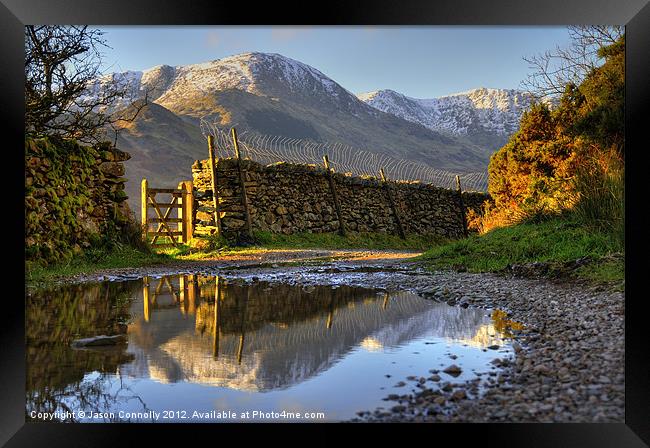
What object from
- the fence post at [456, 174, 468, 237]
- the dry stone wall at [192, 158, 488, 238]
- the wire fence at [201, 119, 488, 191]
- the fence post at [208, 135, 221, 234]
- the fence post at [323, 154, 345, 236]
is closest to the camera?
the fence post at [208, 135, 221, 234]

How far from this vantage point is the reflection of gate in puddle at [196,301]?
4.21m

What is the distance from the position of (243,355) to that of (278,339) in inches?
→ 20.0

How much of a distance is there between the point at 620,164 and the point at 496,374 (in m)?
5.37

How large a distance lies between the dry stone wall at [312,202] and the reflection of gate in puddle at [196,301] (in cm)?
733

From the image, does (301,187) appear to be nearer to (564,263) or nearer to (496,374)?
(564,263)

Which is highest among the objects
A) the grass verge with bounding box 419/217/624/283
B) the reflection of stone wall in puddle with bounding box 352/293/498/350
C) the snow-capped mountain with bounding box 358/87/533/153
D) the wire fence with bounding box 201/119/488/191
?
the snow-capped mountain with bounding box 358/87/533/153

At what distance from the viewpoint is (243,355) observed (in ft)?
11.3

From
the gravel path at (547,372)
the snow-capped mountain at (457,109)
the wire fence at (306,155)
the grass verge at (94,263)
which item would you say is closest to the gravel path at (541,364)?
the gravel path at (547,372)

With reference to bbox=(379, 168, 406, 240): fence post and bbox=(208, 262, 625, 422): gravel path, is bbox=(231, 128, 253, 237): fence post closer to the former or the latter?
bbox=(379, 168, 406, 240): fence post

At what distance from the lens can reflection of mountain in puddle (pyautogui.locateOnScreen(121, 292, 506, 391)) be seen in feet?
Answer: 10.0

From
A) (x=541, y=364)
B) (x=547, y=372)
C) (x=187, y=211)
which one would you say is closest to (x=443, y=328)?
(x=541, y=364)

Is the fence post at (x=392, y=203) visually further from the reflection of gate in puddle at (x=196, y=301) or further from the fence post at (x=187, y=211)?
the reflection of gate in puddle at (x=196, y=301)

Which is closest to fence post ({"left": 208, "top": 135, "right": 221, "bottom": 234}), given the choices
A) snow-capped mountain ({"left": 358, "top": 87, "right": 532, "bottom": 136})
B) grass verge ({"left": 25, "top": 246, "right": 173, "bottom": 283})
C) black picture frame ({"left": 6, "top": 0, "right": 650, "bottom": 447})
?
grass verge ({"left": 25, "top": 246, "right": 173, "bottom": 283})
